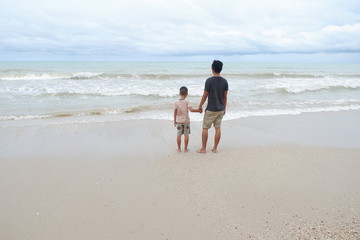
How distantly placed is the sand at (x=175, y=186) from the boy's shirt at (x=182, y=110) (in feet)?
2.20

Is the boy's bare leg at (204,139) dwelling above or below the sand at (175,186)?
above

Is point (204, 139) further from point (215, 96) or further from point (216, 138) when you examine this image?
point (215, 96)

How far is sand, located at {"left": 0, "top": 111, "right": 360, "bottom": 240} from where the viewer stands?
2.69m

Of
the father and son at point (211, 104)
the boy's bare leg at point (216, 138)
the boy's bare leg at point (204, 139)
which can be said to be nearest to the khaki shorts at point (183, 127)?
the father and son at point (211, 104)

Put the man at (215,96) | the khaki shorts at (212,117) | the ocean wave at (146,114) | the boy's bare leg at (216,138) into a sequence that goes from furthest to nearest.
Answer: the ocean wave at (146,114) → the boy's bare leg at (216,138) → the khaki shorts at (212,117) → the man at (215,96)

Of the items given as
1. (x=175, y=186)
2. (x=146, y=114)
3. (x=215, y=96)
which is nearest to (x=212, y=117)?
(x=215, y=96)

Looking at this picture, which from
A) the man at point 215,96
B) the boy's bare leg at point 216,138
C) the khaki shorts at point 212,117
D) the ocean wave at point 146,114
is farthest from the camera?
the ocean wave at point 146,114

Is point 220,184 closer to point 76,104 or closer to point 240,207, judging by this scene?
point 240,207

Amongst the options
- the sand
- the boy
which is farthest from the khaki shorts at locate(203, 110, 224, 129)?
the sand

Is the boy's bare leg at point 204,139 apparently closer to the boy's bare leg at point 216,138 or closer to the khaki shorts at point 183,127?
the boy's bare leg at point 216,138

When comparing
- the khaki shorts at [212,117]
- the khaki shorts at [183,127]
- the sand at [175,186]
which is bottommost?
the sand at [175,186]

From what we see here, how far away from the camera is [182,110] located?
483cm

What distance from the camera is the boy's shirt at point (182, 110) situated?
189 inches

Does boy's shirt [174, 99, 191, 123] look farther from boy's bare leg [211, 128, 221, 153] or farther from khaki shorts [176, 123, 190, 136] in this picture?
boy's bare leg [211, 128, 221, 153]
